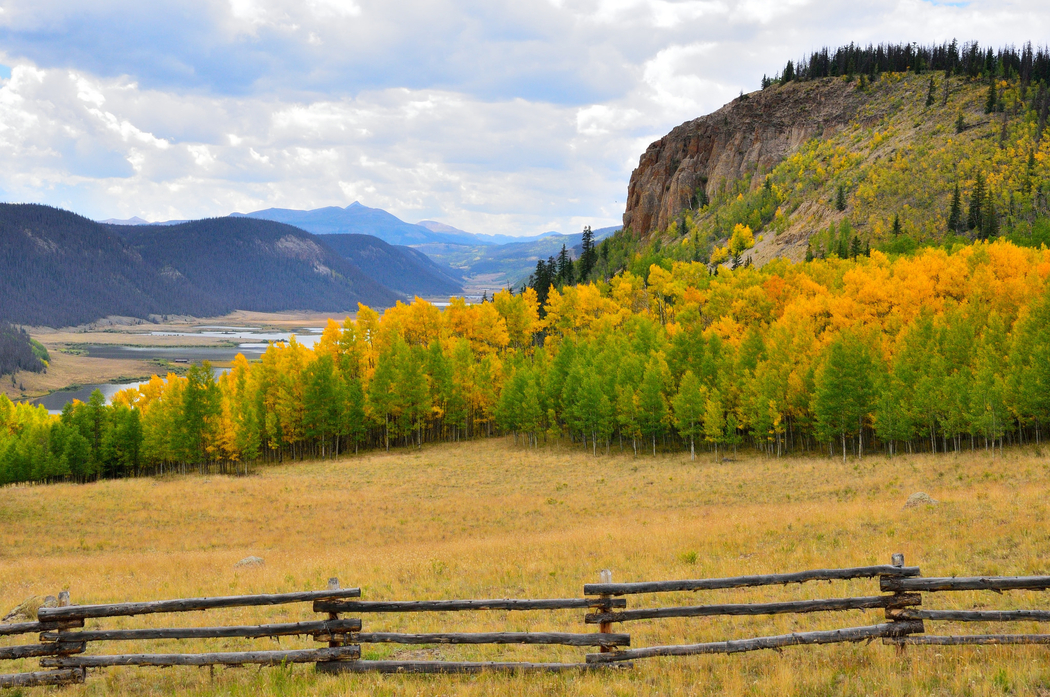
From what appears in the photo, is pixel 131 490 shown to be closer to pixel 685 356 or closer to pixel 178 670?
pixel 178 670

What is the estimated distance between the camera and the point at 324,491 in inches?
1766

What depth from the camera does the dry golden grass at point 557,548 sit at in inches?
396

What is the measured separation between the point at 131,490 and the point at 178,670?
4215cm

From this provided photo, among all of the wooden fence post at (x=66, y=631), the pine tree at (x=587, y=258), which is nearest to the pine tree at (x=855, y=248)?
the pine tree at (x=587, y=258)

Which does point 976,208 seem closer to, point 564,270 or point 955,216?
point 955,216

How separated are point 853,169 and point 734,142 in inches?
2130

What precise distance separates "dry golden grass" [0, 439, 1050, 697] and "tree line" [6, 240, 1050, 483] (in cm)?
567

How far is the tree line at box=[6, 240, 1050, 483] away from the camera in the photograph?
4747cm

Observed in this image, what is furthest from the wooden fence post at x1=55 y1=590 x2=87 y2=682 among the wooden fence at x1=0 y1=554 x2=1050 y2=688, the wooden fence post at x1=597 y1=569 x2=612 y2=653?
the wooden fence post at x1=597 y1=569 x2=612 y2=653

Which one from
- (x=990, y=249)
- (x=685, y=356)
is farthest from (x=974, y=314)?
(x=685, y=356)

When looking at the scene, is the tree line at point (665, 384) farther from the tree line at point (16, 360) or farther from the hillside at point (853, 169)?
the tree line at point (16, 360)

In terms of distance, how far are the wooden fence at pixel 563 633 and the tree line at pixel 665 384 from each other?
38.4m

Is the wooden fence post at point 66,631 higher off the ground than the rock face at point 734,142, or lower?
lower

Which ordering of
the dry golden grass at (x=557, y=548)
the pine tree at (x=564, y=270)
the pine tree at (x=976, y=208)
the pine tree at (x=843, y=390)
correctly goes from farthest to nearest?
the pine tree at (x=564, y=270) < the pine tree at (x=976, y=208) < the pine tree at (x=843, y=390) < the dry golden grass at (x=557, y=548)
